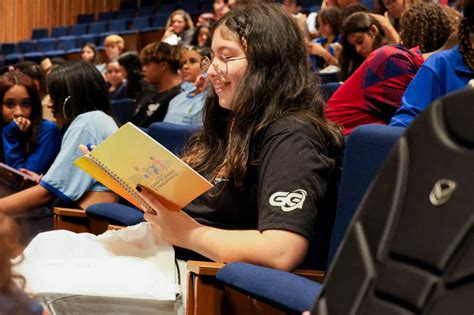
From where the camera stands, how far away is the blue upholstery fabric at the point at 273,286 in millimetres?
962

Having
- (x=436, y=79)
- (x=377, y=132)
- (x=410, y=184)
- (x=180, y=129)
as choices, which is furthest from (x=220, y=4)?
(x=410, y=184)

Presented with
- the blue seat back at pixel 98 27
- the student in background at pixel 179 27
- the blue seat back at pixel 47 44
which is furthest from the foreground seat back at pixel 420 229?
the blue seat back at pixel 47 44

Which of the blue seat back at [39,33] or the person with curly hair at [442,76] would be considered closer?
the person with curly hair at [442,76]

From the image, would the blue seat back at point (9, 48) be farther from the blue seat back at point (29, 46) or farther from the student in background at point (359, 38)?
the student in background at point (359, 38)

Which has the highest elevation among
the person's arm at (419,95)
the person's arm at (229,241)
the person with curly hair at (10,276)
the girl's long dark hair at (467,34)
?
the girl's long dark hair at (467,34)

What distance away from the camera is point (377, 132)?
43.2 inches

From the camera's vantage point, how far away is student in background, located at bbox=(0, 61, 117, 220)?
2.07m

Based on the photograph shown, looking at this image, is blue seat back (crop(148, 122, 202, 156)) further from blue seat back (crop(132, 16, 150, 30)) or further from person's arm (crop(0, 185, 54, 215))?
blue seat back (crop(132, 16, 150, 30))

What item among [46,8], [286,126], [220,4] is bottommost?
[46,8]

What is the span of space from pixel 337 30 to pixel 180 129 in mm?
1929

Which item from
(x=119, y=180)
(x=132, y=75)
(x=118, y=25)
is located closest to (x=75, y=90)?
(x=119, y=180)

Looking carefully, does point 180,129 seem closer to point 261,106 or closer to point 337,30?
point 261,106

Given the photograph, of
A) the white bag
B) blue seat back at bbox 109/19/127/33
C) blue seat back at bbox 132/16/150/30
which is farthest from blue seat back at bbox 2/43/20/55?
the white bag

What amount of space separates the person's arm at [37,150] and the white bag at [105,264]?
38.9 inches
